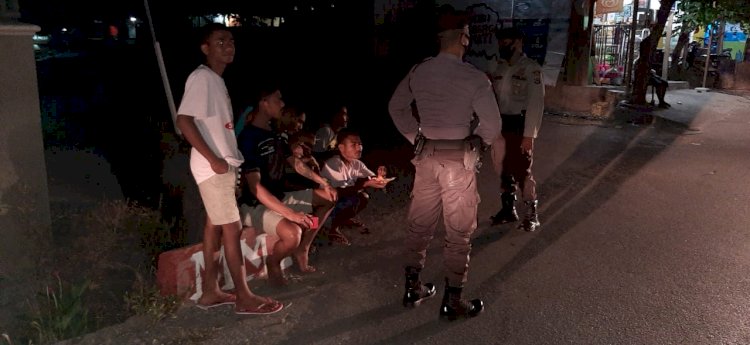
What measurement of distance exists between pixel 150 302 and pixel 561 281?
281 centimetres

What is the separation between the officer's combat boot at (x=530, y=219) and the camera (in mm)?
5535

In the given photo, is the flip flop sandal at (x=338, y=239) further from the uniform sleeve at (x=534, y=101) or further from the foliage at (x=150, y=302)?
the uniform sleeve at (x=534, y=101)

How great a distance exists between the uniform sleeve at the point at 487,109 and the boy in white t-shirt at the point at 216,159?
146 centimetres

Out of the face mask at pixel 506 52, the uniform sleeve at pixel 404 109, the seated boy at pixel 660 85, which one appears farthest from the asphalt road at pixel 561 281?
the seated boy at pixel 660 85

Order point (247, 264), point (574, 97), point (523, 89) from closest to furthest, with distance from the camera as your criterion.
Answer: point (247, 264) < point (523, 89) < point (574, 97)

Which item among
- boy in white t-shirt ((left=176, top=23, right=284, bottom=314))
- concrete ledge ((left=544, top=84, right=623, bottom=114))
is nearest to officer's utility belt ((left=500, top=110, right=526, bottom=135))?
boy in white t-shirt ((left=176, top=23, right=284, bottom=314))

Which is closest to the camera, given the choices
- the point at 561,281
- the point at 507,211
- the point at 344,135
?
the point at 561,281

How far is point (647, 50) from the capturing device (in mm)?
13086

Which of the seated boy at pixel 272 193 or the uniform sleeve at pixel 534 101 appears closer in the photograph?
the seated boy at pixel 272 193

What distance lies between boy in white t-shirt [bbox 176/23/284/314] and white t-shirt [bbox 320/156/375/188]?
49.2 inches

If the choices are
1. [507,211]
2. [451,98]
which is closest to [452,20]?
[451,98]

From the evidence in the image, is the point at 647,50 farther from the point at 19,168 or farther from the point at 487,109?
the point at 19,168

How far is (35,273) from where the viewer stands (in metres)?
4.02

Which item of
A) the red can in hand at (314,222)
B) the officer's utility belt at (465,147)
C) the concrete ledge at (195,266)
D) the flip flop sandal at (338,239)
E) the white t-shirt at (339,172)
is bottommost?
the flip flop sandal at (338,239)
